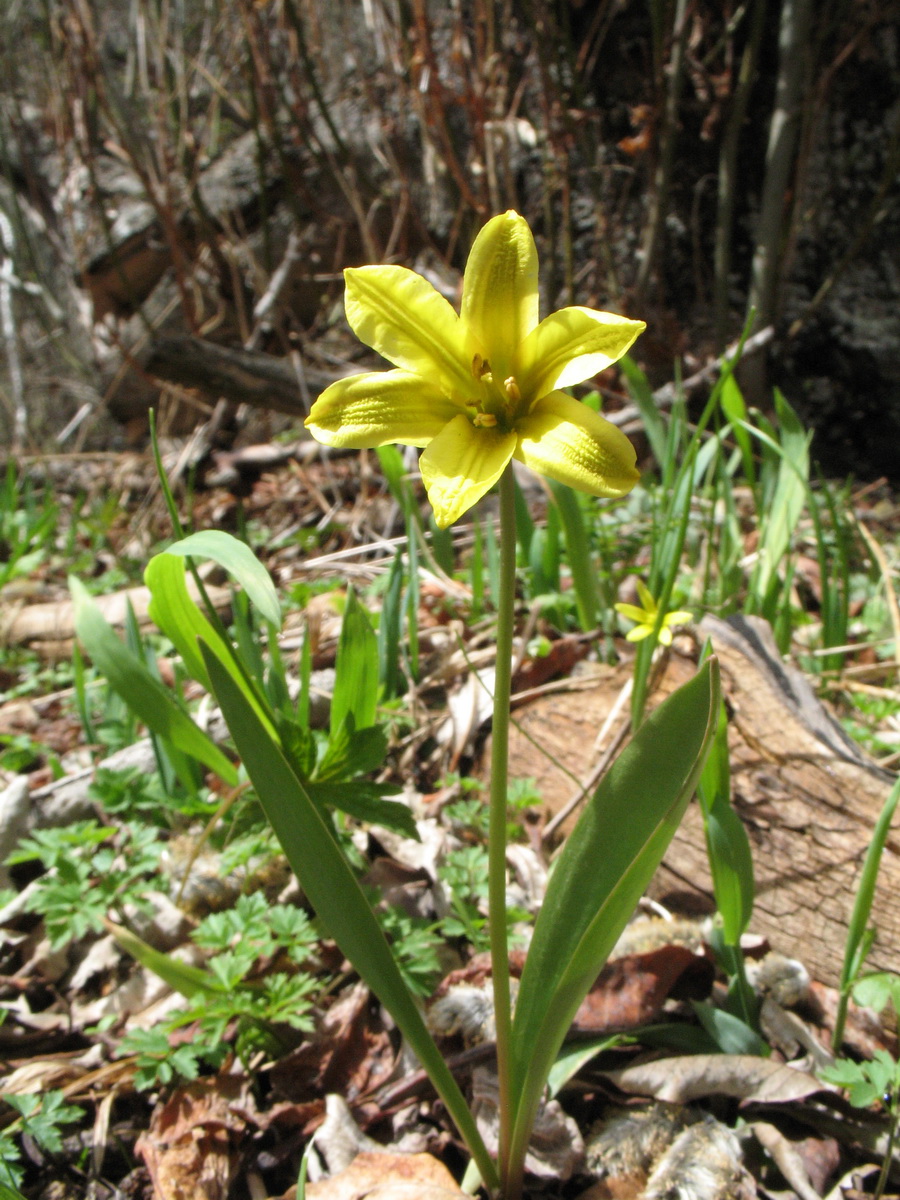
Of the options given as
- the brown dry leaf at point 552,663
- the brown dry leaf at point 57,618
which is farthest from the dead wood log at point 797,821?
the brown dry leaf at point 57,618


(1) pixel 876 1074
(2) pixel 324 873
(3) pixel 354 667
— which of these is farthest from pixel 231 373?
(1) pixel 876 1074

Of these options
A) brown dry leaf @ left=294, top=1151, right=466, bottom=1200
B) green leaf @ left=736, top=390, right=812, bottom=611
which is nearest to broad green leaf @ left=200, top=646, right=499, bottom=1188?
brown dry leaf @ left=294, top=1151, right=466, bottom=1200

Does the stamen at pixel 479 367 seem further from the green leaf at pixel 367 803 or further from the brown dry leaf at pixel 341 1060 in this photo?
the brown dry leaf at pixel 341 1060

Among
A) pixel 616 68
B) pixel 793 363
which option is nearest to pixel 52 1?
pixel 616 68

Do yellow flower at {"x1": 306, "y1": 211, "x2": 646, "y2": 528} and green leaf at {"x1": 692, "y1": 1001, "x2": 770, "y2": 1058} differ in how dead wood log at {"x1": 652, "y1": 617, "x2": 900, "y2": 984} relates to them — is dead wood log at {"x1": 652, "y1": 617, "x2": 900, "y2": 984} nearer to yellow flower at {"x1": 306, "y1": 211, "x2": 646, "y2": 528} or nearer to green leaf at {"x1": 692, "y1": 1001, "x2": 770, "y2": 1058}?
green leaf at {"x1": 692, "y1": 1001, "x2": 770, "y2": 1058}

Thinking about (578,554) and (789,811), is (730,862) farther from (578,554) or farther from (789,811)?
(578,554)

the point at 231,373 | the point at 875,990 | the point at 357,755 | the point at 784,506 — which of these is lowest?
the point at 875,990
